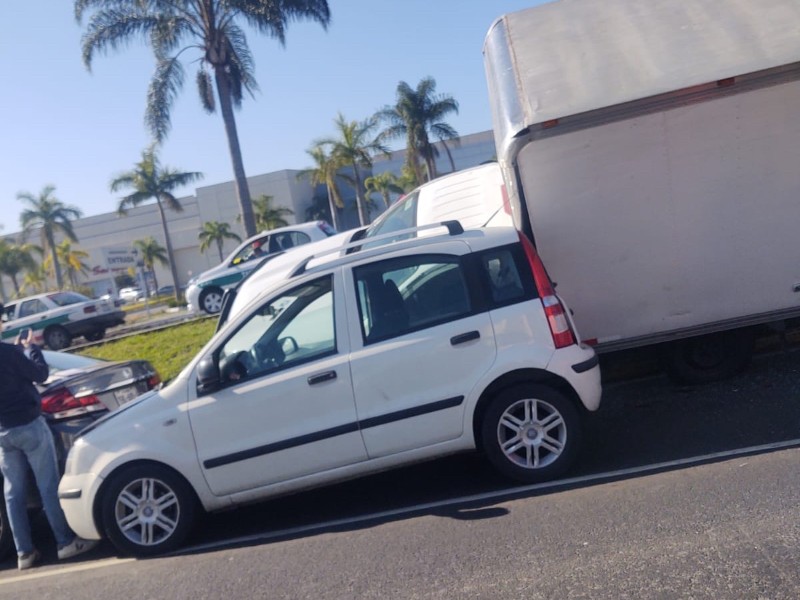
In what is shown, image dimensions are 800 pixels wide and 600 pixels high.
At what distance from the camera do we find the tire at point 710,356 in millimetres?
7449

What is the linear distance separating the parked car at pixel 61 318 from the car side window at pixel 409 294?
55.7ft

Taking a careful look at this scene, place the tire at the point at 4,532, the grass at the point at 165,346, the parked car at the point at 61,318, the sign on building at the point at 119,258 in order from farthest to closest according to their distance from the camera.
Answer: the sign on building at the point at 119,258
the parked car at the point at 61,318
the grass at the point at 165,346
the tire at the point at 4,532

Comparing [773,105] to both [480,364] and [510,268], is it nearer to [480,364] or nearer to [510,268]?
[510,268]

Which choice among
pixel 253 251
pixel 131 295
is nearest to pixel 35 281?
pixel 131 295

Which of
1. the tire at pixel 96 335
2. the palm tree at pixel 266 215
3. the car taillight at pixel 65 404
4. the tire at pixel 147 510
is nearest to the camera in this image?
the tire at pixel 147 510

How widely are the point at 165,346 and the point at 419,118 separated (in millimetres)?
27727

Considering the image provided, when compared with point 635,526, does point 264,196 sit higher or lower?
higher

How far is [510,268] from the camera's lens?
582 cm

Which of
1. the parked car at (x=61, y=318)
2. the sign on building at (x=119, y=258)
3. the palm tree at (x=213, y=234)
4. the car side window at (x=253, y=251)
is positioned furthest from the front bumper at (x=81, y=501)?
the palm tree at (x=213, y=234)

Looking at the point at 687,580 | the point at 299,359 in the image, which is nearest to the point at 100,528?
the point at 299,359

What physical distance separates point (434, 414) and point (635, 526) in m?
1.51

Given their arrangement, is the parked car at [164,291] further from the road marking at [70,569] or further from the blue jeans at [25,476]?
the road marking at [70,569]

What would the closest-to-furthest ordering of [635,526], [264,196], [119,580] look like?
[635,526] → [119,580] → [264,196]

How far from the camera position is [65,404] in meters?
6.77
